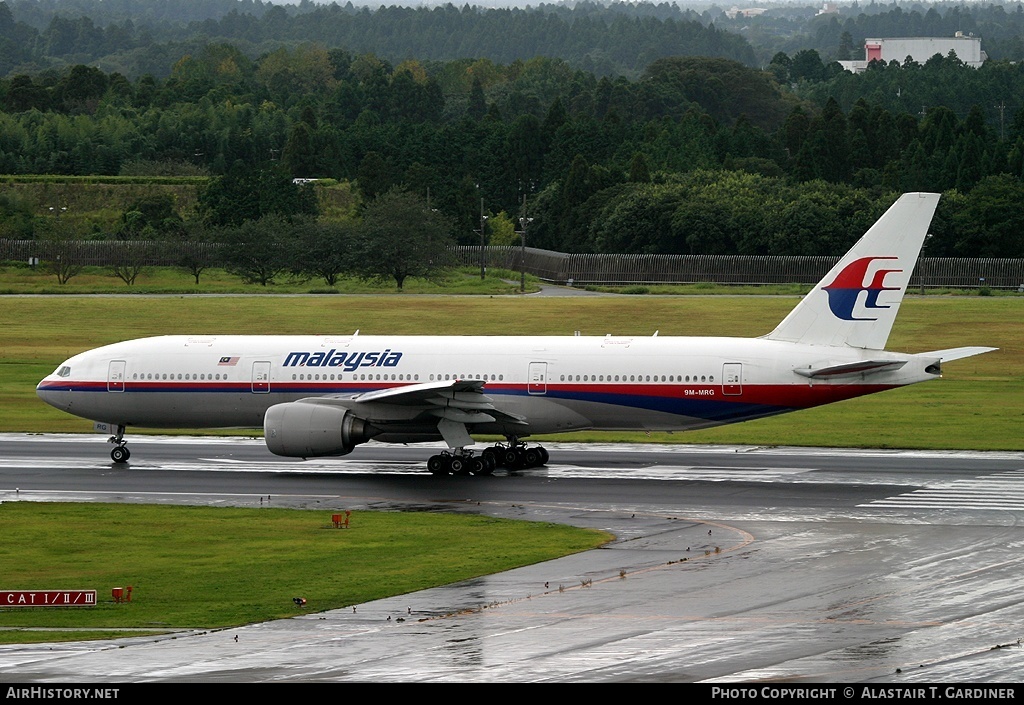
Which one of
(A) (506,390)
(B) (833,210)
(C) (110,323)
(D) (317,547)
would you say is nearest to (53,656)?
(D) (317,547)

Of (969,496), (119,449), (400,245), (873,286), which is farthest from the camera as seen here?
(400,245)

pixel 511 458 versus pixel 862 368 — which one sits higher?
pixel 862 368

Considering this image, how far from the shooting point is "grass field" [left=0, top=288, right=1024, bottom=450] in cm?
5941

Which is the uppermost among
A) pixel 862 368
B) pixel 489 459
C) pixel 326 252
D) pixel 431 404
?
pixel 862 368

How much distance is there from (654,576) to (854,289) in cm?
1822

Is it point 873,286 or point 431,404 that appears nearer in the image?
point 431,404

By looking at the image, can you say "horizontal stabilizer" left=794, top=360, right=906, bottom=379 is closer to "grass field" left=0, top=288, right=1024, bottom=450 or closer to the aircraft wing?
the aircraft wing

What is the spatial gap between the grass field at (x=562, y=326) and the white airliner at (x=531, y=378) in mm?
9750

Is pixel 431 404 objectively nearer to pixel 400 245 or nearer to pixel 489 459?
pixel 489 459

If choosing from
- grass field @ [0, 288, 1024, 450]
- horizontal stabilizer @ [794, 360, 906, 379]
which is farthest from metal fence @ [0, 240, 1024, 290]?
horizontal stabilizer @ [794, 360, 906, 379]

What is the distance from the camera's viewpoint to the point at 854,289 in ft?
150

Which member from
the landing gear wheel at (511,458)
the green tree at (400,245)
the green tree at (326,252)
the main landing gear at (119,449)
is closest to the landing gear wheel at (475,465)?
the landing gear wheel at (511,458)

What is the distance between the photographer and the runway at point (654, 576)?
2281 centimetres

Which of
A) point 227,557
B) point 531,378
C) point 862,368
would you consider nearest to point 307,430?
point 531,378
